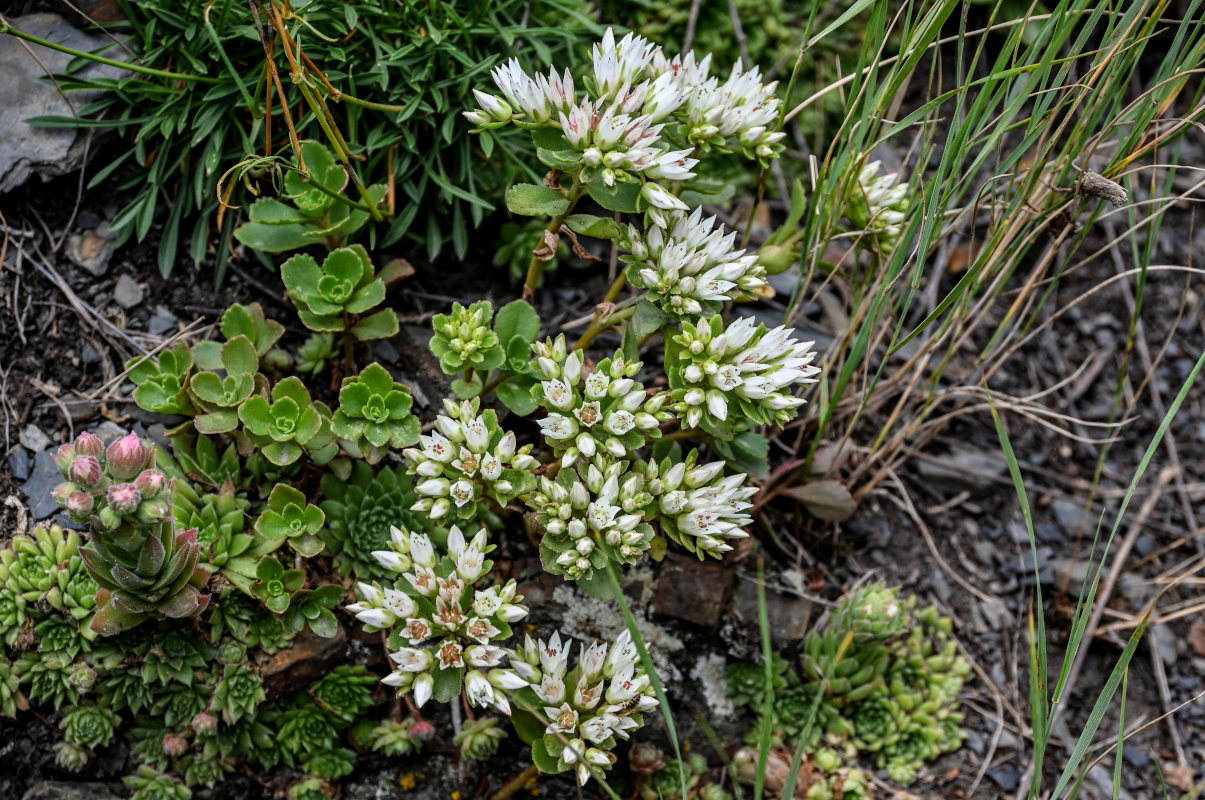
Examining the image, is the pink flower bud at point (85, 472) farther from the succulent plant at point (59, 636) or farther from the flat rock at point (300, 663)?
the flat rock at point (300, 663)

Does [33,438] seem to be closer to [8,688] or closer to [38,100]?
[8,688]

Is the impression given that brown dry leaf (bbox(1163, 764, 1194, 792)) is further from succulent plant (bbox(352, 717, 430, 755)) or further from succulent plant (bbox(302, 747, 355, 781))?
succulent plant (bbox(302, 747, 355, 781))

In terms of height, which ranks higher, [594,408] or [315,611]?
[594,408]

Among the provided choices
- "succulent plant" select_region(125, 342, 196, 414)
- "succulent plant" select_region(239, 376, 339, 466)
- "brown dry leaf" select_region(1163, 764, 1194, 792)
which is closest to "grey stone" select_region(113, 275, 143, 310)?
"succulent plant" select_region(125, 342, 196, 414)

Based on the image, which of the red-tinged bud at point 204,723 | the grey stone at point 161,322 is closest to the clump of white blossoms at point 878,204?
the grey stone at point 161,322

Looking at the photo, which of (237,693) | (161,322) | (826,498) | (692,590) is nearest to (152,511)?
(237,693)

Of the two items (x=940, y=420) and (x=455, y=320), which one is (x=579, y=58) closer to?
(x=455, y=320)
